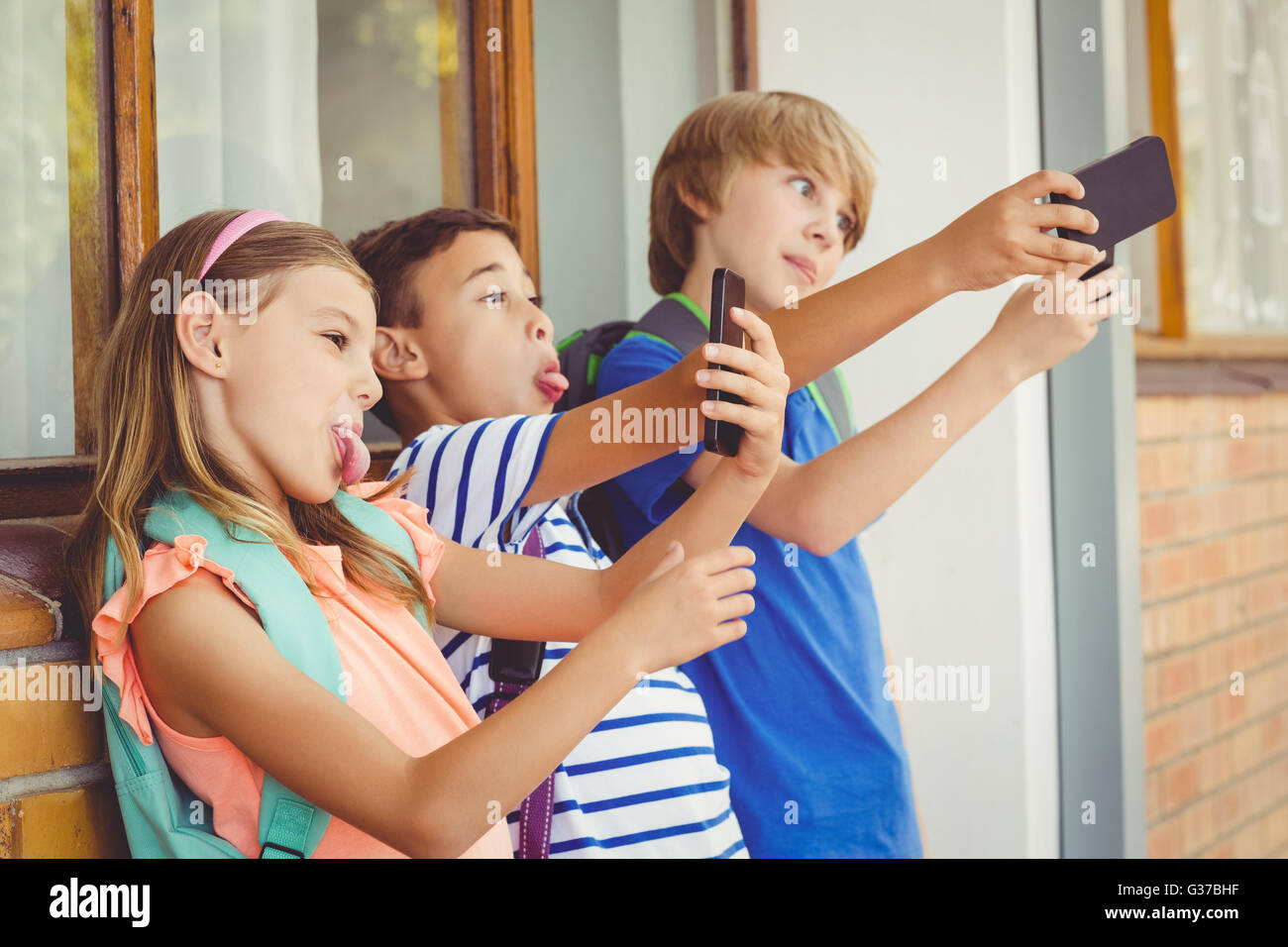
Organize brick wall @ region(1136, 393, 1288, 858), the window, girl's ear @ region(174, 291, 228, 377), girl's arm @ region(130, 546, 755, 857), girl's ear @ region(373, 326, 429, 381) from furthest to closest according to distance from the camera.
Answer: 1. brick wall @ region(1136, 393, 1288, 858)
2. girl's ear @ region(373, 326, 429, 381)
3. the window
4. girl's ear @ region(174, 291, 228, 377)
5. girl's arm @ region(130, 546, 755, 857)

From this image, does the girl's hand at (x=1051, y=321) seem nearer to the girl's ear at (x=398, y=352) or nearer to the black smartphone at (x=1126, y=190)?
the black smartphone at (x=1126, y=190)

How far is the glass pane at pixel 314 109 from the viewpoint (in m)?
1.11

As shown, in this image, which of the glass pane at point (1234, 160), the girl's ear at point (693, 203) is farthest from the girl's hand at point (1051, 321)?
the glass pane at point (1234, 160)

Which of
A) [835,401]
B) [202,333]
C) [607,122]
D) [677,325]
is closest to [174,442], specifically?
[202,333]

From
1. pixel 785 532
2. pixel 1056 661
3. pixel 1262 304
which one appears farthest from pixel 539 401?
pixel 1262 304

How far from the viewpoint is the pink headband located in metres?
0.80

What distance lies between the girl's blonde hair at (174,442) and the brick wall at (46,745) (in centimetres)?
2

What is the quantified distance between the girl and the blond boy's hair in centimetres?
54

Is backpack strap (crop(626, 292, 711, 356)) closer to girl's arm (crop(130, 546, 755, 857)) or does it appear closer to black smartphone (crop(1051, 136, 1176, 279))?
black smartphone (crop(1051, 136, 1176, 279))

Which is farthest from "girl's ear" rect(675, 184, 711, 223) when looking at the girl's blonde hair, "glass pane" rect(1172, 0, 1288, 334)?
"glass pane" rect(1172, 0, 1288, 334)

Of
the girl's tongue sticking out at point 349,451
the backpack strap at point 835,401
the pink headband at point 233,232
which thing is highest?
the pink headband at point 233,232
